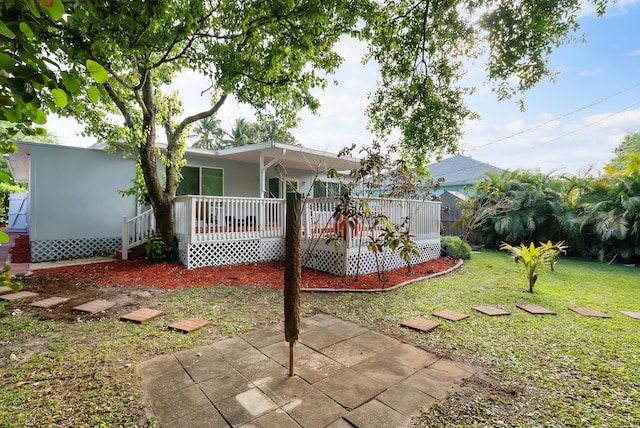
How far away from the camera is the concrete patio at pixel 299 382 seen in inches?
81.4

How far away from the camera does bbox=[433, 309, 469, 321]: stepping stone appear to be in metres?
4.10

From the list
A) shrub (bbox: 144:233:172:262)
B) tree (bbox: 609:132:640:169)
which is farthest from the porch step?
tree (bbox: 609:132:640:169)

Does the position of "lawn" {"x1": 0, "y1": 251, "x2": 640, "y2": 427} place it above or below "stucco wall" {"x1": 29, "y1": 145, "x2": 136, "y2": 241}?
below

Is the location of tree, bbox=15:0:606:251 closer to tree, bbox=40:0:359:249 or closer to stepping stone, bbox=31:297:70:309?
tree, bbox=40:0:359:249

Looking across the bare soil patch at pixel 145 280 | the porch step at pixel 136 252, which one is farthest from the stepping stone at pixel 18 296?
the porch step at pixel 136 252

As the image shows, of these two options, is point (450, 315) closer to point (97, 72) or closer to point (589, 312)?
point (589, 312)

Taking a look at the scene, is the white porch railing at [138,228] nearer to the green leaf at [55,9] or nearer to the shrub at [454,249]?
the green leaf at [55,9]

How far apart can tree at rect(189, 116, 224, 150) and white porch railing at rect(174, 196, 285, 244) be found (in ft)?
77.9

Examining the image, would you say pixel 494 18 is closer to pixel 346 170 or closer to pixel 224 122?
pixel 346 170

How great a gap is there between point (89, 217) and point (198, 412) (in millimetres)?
8445

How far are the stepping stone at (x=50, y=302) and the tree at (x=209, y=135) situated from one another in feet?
86.3

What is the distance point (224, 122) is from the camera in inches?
1163

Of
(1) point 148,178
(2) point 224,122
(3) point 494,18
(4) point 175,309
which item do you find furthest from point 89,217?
(2) point 224,122

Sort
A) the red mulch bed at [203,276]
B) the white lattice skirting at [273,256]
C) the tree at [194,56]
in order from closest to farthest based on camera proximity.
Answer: the tree at [194,56]
the red mulch bed at [203,276]
the white lattice skirting at [273,256]
